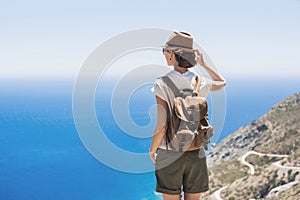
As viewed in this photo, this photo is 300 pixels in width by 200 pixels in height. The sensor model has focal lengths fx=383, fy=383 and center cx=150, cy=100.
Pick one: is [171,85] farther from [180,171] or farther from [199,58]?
[180,171]

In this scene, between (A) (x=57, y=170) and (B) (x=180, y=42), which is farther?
(A) (x=57, y=170)

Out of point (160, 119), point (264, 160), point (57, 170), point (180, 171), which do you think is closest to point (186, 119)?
point (160, 119)

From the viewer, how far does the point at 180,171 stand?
1820mm

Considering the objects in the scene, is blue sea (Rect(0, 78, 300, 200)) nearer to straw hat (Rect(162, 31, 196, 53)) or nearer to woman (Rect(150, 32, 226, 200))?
woman (Rect(150, 32, 226, 200))

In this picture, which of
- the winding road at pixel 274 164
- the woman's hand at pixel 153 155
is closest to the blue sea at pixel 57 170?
the winding road at pixel 274 164

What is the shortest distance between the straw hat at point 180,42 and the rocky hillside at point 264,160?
1651cm

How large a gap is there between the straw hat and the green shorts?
0.48m

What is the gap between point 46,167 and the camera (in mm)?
50406

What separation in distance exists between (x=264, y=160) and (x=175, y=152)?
98.8 feet

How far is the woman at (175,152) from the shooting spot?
169 centimetres

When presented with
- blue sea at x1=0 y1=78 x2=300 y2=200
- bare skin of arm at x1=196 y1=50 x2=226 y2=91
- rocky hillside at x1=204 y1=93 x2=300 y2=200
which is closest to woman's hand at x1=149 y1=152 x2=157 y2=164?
bare skin of arm at x1=196 y1=50 x2=226 y2=91

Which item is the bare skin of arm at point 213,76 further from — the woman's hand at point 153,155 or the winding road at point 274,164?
the winding road at point 274,164

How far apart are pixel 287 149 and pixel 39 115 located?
80557mm

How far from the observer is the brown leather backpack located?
171 cm
